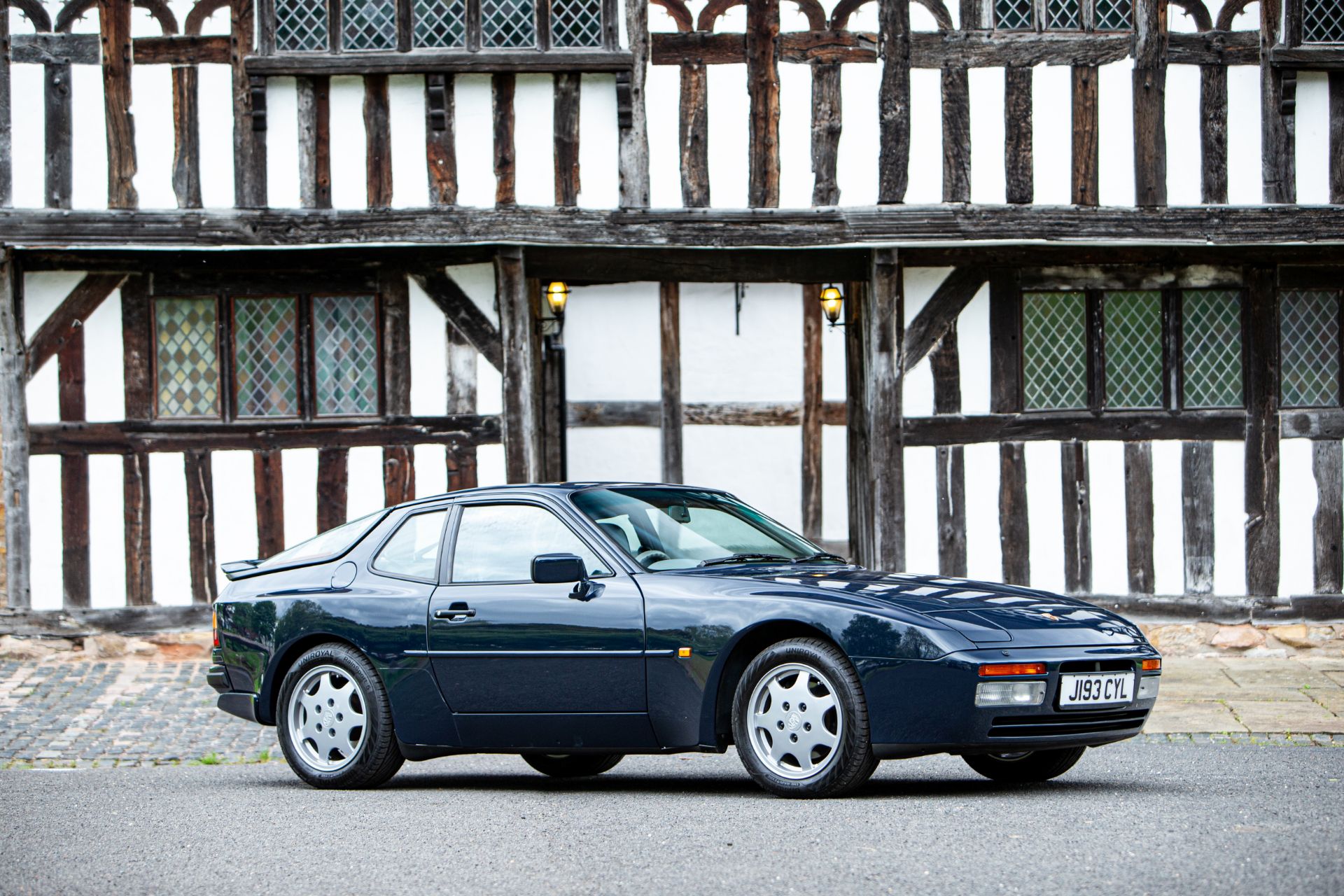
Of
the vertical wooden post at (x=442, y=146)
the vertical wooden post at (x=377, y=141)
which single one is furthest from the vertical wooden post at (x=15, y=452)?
the vertical wooden post at (x=442, y=146)

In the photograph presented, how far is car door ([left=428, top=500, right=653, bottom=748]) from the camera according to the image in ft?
24.9

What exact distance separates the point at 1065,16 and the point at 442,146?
4877 mm

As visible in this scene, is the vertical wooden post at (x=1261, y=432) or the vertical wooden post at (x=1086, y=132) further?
the vertical wooden post at (x=1261, y=432)

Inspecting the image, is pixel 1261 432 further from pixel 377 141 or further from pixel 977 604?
pixel 977 604

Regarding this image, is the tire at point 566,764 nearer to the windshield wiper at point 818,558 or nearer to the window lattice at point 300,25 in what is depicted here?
the windshield wiper at point 818,558

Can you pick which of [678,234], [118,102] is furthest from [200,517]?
[678,234]

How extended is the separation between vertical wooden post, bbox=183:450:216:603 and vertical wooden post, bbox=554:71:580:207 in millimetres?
3584

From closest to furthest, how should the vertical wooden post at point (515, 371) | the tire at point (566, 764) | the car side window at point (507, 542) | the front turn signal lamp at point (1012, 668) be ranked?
1. the front turn signal lamp at point (1012, 668)
2. the car side window at point (507, 542)
3. the tire at point (566, 764)
4. the vertical wooden post at point (515, 371)

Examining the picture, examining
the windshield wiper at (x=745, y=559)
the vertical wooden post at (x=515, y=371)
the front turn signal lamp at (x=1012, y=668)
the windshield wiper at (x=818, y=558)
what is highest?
the vertical wooden post at (x=515, y=371)

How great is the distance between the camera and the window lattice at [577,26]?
524 inches

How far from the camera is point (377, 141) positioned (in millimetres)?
13180

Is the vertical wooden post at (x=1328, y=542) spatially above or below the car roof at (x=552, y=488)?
below

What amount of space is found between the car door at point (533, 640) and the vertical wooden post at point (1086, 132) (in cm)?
676

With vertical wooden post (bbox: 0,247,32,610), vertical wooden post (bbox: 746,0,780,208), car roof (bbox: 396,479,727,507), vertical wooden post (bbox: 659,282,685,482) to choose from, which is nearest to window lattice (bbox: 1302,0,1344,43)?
vertical wooden post (bbox: 746,0,780,208)
